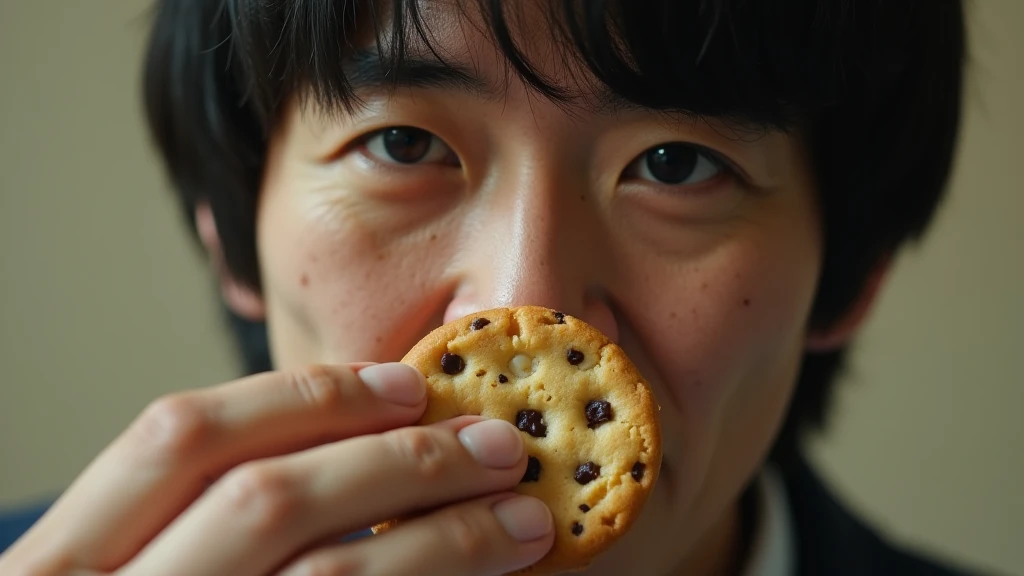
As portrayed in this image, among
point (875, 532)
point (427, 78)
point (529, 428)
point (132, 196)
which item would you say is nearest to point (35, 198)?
point (132, 196)

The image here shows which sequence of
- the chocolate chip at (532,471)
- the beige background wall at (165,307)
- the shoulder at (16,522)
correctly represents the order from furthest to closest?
1. the beige background wall at (165,307)
2. the shoulder at (16,522)
3. the chocolate chip at (532,471)

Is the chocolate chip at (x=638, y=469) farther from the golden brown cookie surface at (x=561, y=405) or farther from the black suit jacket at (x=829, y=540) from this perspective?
the black suit jacket at (x=829, y=540)

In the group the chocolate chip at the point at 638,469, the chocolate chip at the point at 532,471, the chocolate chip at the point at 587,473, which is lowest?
the chocolate chip at the point at 638,469

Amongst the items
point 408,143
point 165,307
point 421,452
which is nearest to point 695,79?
point 408,143

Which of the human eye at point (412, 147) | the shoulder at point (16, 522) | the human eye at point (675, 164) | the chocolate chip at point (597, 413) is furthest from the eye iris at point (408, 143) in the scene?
the shoulder at point (16, 522)

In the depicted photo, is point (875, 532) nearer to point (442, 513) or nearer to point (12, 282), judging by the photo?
point (442, 513)

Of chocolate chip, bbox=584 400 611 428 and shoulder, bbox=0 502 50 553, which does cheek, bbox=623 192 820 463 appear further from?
shoulder, bbox=0 502 50 553

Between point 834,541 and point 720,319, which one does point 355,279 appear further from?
point 834,541
